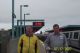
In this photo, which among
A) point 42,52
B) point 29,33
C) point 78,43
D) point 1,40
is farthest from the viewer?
point 78,43

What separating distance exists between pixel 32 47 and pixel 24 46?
254 millimetres

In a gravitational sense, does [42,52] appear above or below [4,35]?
below

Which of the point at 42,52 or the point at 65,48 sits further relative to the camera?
the point at 42,52

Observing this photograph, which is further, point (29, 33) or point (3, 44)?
point (3, 44)

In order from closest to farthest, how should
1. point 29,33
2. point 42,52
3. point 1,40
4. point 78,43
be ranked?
point 29,33 → point 1,40 → point 42,52 → point 78,43

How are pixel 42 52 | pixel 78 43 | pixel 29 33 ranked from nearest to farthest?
1. pixel 29 33
2. pixel 42 52
3. pixel 78 43

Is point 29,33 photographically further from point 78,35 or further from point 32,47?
point 78,35

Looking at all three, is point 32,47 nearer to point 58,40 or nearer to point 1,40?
point 58,40

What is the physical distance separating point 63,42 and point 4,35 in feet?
10.7

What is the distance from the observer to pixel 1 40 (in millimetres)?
12750

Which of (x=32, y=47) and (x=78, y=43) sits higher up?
(x=32, y=47)

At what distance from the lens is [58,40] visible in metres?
10.8

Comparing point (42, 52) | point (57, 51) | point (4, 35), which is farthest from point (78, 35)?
point (57, 51)

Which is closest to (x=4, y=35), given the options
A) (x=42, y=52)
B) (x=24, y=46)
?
(x=24, y=46)
